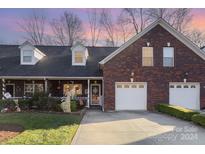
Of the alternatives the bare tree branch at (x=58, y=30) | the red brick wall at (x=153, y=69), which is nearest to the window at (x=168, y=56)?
the red brick wall at (x=153, y=69)

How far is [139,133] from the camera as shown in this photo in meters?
14.6

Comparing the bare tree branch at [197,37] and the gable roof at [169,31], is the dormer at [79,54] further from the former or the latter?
the bare tree branch at [197,37]

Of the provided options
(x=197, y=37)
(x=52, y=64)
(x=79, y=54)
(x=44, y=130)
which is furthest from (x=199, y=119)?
(x=197, y=37)

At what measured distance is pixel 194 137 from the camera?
539 inches

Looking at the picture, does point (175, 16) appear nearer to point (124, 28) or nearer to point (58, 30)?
point (124, 28)

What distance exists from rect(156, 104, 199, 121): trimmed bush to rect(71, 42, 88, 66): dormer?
25.7ft

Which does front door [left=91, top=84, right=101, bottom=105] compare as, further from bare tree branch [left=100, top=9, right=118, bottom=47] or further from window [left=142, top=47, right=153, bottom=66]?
bare tree branch [left=100, top=9, right=118, bottom=47]

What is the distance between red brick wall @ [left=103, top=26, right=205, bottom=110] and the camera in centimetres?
2586

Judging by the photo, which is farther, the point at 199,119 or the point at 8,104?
the point at 8,104

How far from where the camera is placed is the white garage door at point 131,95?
26.1 meters

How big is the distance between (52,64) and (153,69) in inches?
349

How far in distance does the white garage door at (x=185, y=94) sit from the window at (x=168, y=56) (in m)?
1.61
